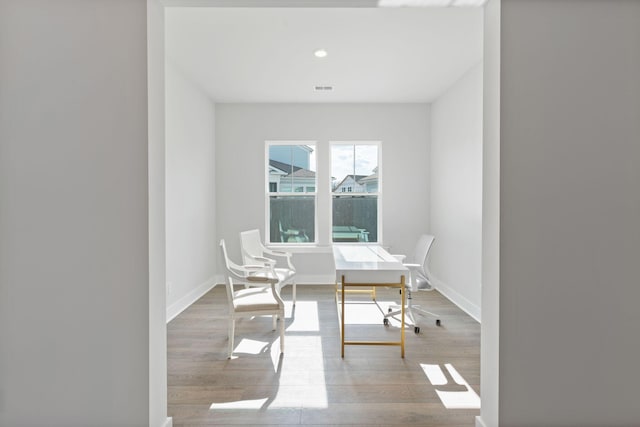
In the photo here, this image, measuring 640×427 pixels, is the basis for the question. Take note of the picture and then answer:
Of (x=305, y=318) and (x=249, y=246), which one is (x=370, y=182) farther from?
(x=305, y=318)

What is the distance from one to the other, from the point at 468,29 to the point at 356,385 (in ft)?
10.2

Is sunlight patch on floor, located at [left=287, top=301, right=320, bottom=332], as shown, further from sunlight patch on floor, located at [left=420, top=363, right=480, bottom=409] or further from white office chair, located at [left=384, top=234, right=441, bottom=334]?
sunlight patch on floor, located at [left=420, top=363, right=480, bottom=409]

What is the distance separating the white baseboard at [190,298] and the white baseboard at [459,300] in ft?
10.0

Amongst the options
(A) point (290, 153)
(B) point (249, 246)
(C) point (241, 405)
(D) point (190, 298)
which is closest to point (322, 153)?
(A) point (290, 153)

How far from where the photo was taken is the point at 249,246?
430 cm

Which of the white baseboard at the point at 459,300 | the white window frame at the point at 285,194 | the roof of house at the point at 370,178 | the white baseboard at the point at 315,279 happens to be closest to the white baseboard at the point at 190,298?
the white window frame at the point at 285,194

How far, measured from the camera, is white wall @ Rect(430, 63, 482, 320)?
3.78m
